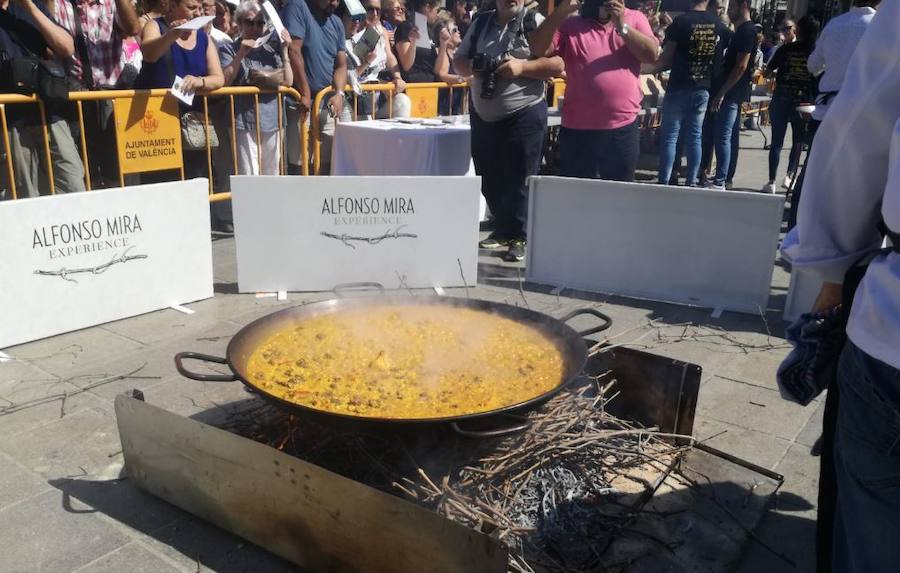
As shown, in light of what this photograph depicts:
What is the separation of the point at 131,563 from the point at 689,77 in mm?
8116

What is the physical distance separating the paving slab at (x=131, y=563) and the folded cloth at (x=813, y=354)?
223 cm

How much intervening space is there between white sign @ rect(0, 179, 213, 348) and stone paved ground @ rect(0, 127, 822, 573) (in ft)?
0.44

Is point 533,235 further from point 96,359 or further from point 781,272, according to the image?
point 96,359

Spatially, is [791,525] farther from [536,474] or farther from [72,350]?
[72,350]

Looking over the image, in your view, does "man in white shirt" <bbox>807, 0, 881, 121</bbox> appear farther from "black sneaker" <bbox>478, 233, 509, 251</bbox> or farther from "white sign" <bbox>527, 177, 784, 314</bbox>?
"black sneaker" <bbox>478, 233, 509, 251</bbox>

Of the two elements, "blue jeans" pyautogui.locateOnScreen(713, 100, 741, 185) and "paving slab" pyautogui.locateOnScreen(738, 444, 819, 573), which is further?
"blue jeans" pyautogui.locateOnScreen(713, 100, 741, 185)

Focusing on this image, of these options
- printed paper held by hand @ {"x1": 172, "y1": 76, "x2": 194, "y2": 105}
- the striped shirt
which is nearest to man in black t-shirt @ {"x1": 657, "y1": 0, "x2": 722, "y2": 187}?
printed paper held by hand @ {"x1": 172, "y1": 76, "x2": 194, "y2": 105}

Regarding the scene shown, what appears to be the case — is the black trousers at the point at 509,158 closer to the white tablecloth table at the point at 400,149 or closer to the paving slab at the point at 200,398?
the white tablecloth table at the point at 400,149

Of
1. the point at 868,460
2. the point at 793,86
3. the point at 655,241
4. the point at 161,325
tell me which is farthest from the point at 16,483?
the point at 793,86

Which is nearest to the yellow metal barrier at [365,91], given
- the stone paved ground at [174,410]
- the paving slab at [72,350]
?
the stone paved ground at [174,410]

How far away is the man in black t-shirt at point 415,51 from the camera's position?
412 inches

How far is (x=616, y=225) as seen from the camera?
233 inches

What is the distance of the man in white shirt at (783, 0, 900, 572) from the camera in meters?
1.55

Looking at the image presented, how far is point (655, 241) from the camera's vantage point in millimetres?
5828
